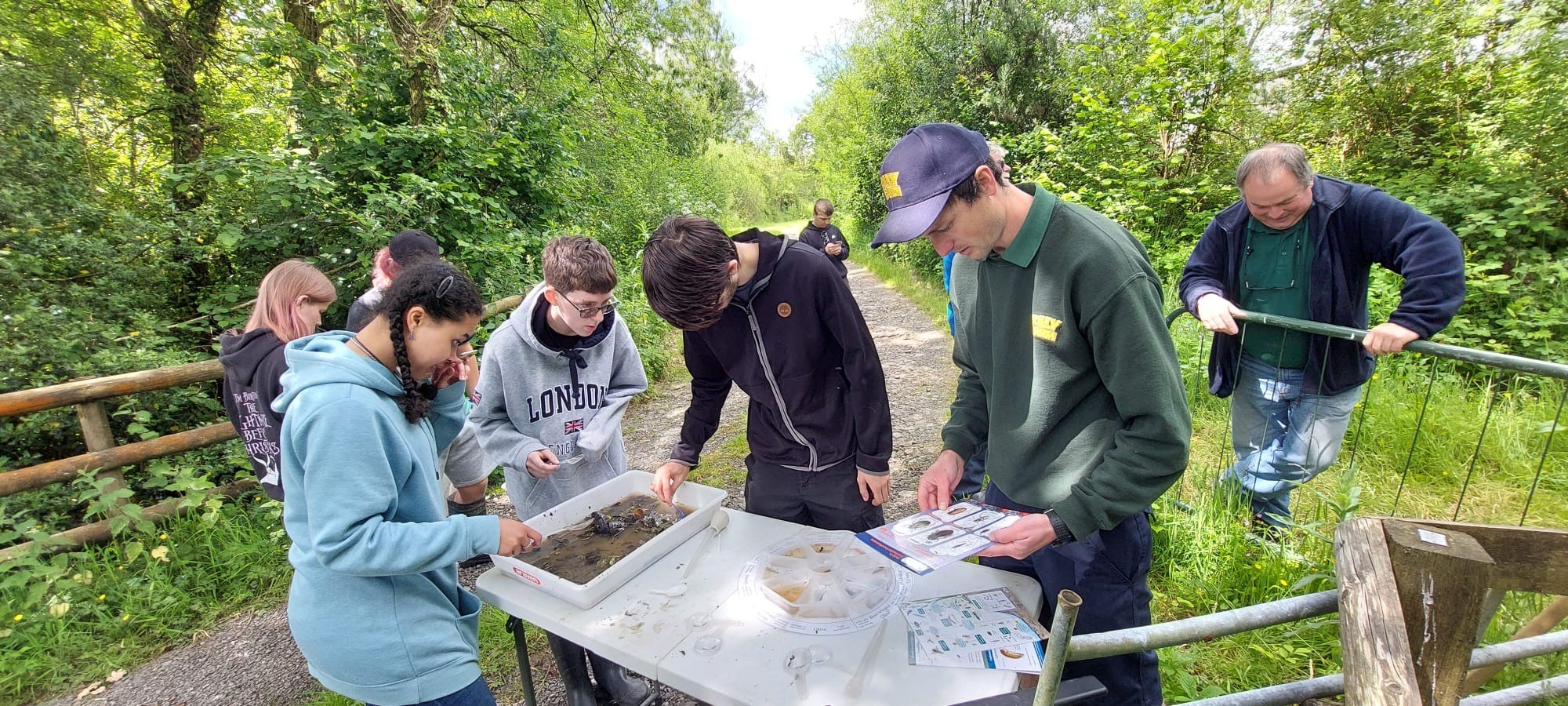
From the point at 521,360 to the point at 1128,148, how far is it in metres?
7.76

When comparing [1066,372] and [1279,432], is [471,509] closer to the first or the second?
[1066,372]

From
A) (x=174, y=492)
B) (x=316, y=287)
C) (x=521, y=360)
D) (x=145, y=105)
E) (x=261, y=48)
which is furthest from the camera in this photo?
(x=145, y=105)

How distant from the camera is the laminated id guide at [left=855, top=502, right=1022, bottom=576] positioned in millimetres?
1362

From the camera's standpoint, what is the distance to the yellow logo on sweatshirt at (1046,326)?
1.43 metres

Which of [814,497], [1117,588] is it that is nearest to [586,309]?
[814,497]

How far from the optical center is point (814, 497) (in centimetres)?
221

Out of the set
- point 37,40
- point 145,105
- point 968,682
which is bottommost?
point 968,682

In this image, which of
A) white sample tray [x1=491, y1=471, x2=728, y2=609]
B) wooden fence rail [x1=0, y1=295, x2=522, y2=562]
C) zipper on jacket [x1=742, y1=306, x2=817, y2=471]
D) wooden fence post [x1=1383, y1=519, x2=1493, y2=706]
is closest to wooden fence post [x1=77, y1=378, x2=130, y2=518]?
wooden fence rail [x1=0, y1=295, x2=522, y2=562]

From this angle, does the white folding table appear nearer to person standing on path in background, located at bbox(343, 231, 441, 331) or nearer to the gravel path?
the gravel path

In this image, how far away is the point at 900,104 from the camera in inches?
533

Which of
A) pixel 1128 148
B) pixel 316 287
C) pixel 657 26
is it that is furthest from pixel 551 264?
pixel 657 26

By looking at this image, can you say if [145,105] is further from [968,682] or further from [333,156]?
[968,682]

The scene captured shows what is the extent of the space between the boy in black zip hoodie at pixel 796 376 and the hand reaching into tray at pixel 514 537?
0.47 m

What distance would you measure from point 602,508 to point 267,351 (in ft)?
5.69
